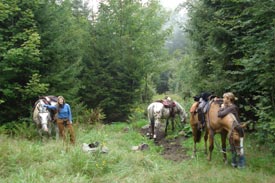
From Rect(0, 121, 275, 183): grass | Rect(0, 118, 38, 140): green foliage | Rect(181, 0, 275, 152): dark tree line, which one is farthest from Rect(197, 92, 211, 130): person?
Rect(0, 118, 38, 140): green foliage

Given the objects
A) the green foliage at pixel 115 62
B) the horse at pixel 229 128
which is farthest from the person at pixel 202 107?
the green foliage at pixel 115 62

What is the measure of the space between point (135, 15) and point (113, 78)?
228 inches

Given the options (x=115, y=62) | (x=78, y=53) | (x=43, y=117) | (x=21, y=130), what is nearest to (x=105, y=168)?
(x=43, y=117)

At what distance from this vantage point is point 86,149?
7426mm

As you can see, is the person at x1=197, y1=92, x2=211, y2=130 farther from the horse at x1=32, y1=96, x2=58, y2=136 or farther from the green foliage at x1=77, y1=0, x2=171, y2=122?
the green foliage at x1=77, y1=0, x2=171, y2=122

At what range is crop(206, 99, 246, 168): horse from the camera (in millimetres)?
6441

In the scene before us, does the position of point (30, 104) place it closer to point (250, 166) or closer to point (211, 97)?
point (211, 97)

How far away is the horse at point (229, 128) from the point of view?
6441 mm

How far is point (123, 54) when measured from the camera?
19297 mm

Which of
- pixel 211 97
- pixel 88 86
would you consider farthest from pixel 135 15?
pixel 211 97

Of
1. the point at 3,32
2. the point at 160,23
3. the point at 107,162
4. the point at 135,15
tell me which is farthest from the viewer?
the point at 160,23

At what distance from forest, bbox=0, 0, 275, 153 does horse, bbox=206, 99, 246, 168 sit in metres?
0.52

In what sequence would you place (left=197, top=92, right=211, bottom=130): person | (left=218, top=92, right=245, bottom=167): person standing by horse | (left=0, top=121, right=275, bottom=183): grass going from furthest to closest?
1. (left=197, top=92, right=211, bottom=130): person
2. (left=218, top=92, right=245, bottom=167): person standing by horse
3. (left=0, top=121, right=275, bottom=183): grass

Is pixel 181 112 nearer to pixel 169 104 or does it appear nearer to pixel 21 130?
pixel 169 104
